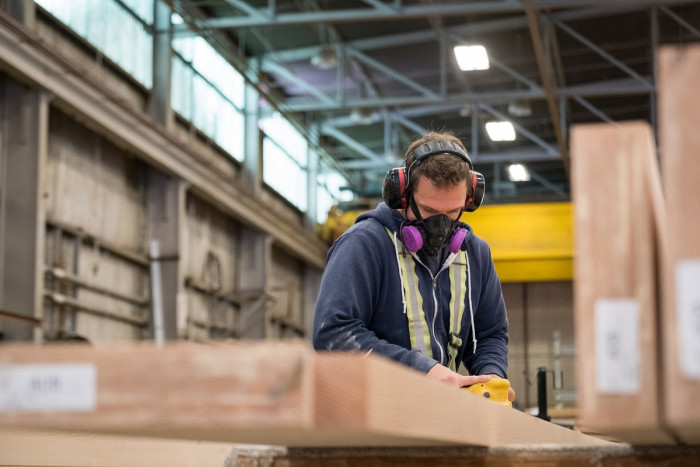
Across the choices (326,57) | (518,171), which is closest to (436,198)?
(326,57)

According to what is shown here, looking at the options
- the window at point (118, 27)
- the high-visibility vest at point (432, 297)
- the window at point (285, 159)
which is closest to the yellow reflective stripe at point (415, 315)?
the high-visibility vest at point (432, 297)

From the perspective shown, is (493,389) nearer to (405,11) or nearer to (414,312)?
(414,312)

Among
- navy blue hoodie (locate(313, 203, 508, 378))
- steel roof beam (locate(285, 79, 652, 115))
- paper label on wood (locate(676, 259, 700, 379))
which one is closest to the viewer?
paper label on wood (locate(676, 259, 700, 379))

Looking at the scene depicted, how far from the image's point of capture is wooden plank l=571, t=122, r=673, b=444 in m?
1.02

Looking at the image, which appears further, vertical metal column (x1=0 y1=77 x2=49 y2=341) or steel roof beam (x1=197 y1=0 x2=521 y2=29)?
steel roof beam (x1=197 y1=0 x2=521 y2=29)

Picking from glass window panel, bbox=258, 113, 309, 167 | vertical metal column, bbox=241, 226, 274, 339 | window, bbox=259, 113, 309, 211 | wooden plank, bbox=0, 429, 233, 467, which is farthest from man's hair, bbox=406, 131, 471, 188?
window, bbox=259, 113, 309, 211

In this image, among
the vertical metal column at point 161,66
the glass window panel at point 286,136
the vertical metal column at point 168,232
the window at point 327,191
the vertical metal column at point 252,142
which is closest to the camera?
the vertical metal column at point 168,232

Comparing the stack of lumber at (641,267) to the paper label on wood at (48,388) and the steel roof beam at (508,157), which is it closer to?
the paper label on wood at (48,388)

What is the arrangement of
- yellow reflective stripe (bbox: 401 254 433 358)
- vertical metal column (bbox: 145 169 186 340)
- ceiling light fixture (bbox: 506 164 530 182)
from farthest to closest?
1. ceiling light fixture (bbox: 506 164 530 182)
2. vertical metal column (bbox: 145 169 186 340)
3. yellow reflective stripe (bbox: 401 254 433 358)

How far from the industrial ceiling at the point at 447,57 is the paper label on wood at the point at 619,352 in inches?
435

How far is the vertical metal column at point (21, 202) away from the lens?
8.78 metres

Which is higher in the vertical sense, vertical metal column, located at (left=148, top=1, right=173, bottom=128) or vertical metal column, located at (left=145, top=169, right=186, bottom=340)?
vertical metal column, located at (left=148, top=1, right=173, bottom=128)

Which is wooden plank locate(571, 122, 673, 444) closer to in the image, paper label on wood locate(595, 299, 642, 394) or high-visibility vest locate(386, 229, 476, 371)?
paper label on wood locate(595, 299, 642, 394)

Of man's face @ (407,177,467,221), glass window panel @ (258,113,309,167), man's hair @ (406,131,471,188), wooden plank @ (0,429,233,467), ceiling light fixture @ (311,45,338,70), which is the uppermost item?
ceiling light fixture @ (311,45,338,70)
